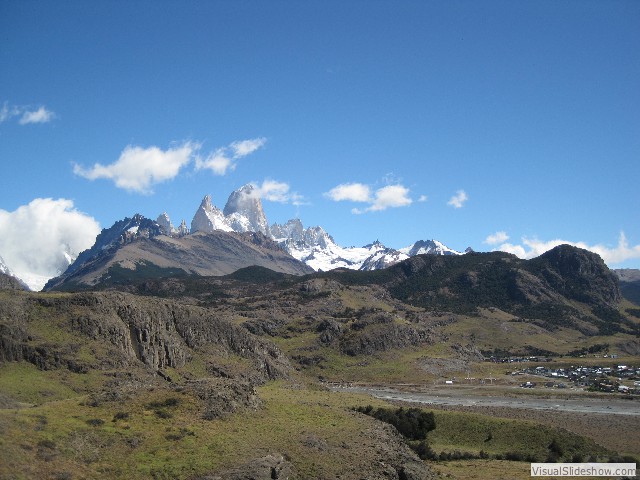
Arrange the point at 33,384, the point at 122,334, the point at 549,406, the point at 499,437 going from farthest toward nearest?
the point at 549,406
the point at 122,334
the point at 499,437
the point at 33,384

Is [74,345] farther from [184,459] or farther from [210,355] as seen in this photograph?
[184,459]

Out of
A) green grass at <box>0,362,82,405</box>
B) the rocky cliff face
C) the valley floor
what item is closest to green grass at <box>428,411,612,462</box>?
the valley floor

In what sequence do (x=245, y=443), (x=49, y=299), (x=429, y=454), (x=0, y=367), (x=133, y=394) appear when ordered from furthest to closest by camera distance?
(x=49, y=299) < (x=0, y=367) < (x=429, y=454) < (x=133, y=394) < (x=245, y=443)

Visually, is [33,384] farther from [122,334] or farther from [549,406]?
[549,406]

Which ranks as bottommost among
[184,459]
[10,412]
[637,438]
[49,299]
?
[637,438]

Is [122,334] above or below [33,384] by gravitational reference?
above

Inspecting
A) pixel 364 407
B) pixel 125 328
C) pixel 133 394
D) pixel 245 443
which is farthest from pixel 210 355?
pixel 245 443

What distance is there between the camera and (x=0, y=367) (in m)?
97.3

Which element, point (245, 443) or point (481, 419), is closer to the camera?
point (245, 443)

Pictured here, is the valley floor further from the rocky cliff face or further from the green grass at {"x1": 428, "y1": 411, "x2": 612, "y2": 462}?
the rocky cliff face

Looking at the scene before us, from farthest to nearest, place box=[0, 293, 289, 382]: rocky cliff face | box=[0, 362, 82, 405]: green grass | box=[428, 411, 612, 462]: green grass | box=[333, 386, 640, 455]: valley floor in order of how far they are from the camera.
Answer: box=[333, 386, 640, 455]: valley floor
box=[0, 293, 289, 382]: rocky cliff face
box=[428, 411, 612, 462]: green grass
box=[0, 362, 82, 405]: green grass

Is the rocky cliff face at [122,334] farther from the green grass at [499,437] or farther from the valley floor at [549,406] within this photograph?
the green grass at [499,437]

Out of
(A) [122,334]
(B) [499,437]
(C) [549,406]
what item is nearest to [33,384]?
(A) [122,334]

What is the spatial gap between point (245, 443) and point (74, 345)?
63222 millimetres
